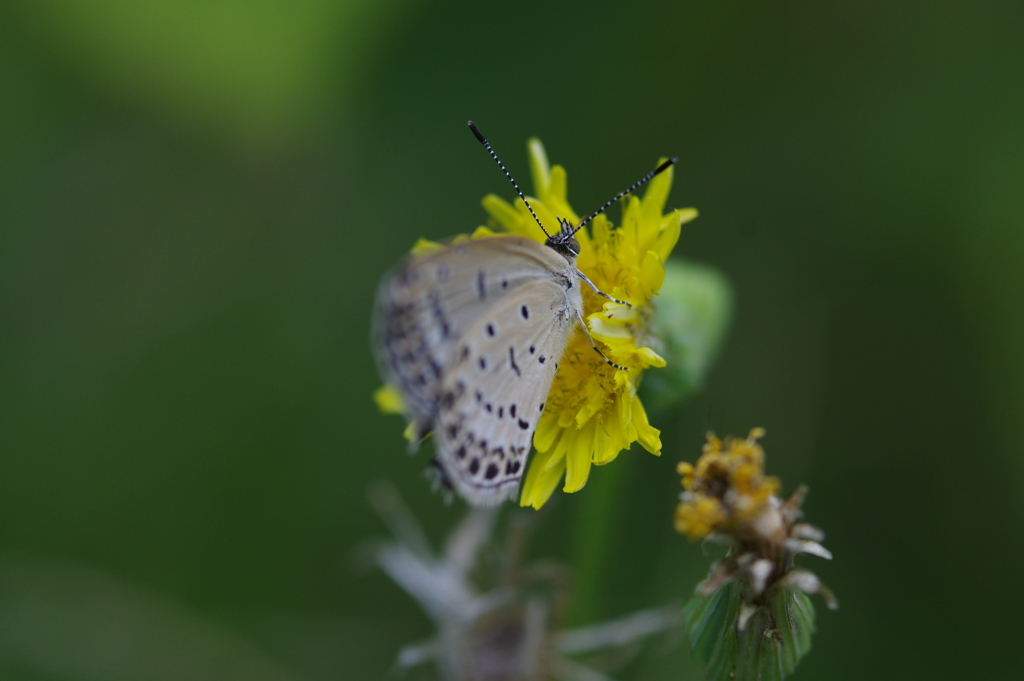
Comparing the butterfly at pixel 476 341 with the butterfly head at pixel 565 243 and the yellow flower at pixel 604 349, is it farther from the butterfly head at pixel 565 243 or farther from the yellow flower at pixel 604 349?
the yellow flower at pixel 604 349

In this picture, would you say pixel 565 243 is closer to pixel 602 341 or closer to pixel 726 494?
pixel 602 341

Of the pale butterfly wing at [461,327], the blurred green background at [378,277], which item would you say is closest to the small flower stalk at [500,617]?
the blurred green background at [378,277]

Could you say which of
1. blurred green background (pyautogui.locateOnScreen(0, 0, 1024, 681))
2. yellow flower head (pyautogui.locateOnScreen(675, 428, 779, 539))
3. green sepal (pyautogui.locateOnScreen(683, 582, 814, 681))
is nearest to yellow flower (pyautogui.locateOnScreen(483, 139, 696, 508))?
yellow flower head (pyautogui.locateOnScreen(675, 428, 779, 539))

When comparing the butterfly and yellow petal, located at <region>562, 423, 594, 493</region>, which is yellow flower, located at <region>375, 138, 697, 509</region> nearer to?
yellow petal, located at <region>562, 423, 594, 493</region>

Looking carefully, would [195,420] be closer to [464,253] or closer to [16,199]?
[16,199]

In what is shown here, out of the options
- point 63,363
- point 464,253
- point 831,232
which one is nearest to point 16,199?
point 63,363

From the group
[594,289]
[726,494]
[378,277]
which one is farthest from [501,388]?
[378,277]
